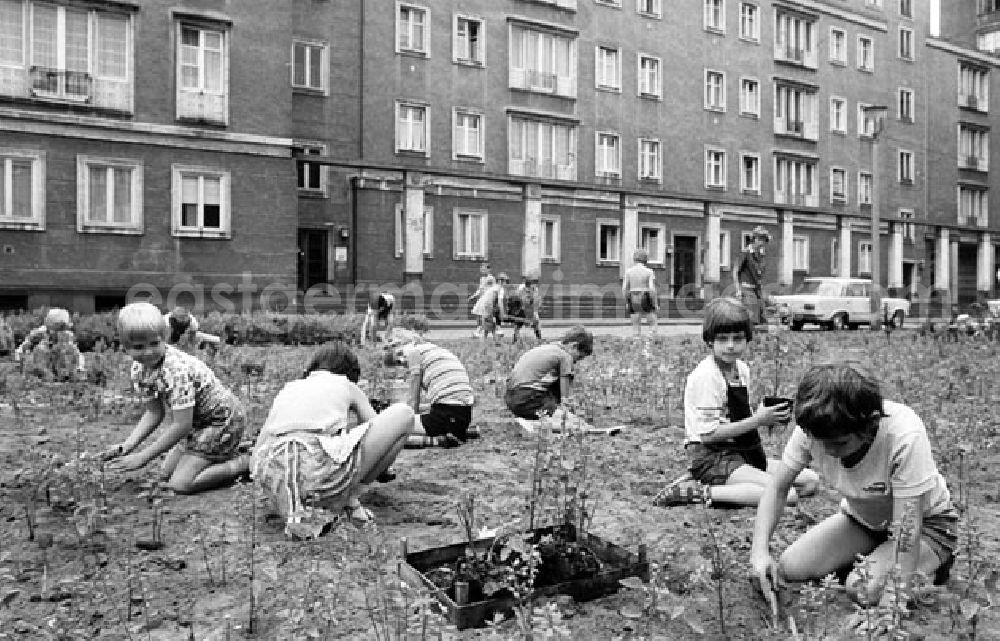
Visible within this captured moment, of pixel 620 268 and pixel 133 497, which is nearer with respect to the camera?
pixel 133 497

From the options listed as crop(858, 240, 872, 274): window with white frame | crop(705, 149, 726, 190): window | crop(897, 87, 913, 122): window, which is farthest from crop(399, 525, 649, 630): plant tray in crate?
crop(897, 87, 913, 122): window

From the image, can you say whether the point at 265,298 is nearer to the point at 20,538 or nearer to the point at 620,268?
the point at 620,268

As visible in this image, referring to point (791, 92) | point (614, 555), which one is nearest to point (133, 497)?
point (614, 555)

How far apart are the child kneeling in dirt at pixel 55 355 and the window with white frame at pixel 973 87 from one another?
57512 mm

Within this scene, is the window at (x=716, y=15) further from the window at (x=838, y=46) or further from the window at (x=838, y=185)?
Answer: the window at (x=838, y=185)

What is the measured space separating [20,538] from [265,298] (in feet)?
72.1

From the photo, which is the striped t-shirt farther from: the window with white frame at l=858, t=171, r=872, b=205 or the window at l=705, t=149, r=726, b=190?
the window with white frame at l=858, t=171, r=872, b=205

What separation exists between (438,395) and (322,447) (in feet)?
9.12

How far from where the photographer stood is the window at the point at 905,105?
51.5m

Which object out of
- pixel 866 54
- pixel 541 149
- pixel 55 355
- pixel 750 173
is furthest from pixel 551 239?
pixel 55 355

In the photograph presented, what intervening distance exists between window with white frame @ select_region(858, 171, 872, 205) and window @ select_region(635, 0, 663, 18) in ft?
54.1

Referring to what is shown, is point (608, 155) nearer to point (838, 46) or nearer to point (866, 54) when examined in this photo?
point (838, 46)

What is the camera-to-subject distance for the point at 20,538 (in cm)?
491

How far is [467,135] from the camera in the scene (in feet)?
113
